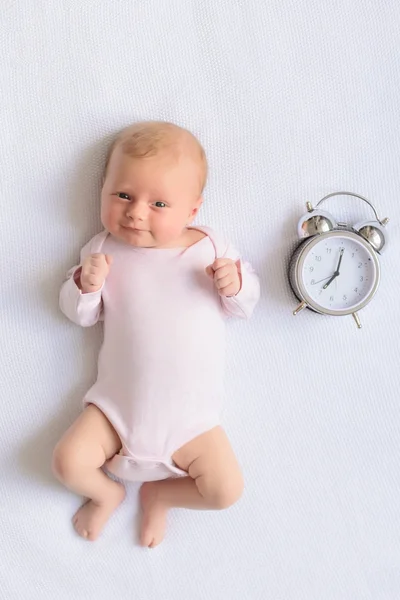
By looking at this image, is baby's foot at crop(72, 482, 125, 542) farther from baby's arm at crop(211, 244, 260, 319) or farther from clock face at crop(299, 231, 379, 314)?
clock face at crop(299, 231, 379, 314)

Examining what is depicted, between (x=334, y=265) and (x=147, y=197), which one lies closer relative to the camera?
(x=147, y=197)

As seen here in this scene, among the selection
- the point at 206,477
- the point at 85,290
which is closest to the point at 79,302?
the point at 85,290

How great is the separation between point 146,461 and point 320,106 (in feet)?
Answer: 2.47

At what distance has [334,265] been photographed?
128 cm

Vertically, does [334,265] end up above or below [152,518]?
above

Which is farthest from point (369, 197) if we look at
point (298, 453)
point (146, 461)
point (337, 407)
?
point (146, 461)

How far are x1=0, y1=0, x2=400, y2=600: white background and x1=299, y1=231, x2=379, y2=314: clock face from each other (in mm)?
65

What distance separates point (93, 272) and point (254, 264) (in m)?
0.32

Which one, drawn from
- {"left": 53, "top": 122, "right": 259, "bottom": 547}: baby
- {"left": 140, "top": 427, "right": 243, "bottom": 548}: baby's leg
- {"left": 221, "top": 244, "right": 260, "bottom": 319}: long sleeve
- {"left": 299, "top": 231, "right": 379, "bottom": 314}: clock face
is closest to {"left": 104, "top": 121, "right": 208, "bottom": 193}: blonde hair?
{"left": 53, "top": 122, "right": 259, "bottom": 547}: baby

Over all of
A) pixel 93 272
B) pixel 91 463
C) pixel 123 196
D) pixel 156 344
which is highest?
pixel 123 196

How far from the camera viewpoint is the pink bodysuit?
1.20 m

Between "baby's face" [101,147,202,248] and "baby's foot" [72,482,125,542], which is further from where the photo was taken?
"baby's foot" [72,482,125,542]

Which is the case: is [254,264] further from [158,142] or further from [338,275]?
[158,142]

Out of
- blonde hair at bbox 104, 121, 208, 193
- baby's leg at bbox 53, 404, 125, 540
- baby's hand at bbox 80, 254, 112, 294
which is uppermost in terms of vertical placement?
blonde hair at bbox 104, 121, 208, 193
